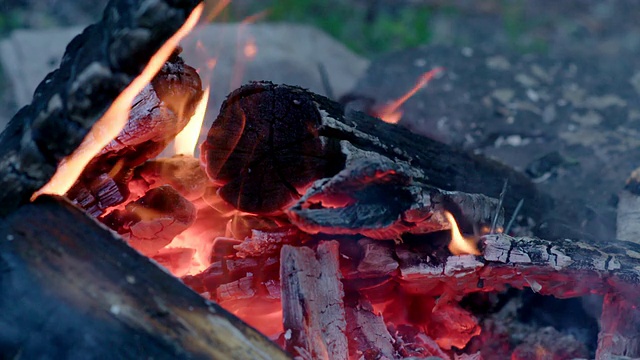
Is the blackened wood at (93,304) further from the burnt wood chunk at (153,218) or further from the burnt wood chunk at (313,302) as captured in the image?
the burnt wood chunk at (153,218)

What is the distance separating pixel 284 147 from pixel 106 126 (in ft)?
2.14

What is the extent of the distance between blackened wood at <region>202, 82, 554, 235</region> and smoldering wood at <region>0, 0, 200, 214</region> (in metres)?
0.62

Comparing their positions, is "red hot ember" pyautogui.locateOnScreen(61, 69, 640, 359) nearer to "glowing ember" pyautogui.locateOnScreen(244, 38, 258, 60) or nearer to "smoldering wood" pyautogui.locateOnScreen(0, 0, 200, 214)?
"smoldering wood" pyautogui.locateOnScreen(0, 0, 200, 214)

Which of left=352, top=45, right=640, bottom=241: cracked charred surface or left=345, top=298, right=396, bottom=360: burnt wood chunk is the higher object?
left=352, top=45, right=640, bottom=241: cracked charred surface

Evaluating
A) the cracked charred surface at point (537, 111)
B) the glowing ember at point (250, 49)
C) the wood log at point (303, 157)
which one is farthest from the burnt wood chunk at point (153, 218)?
the glowing ember at point (250, 49)

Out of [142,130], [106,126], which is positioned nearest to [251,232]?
[142,130]

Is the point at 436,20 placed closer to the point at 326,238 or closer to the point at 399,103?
the point at 399,103

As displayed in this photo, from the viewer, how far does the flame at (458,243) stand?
2.10 metres

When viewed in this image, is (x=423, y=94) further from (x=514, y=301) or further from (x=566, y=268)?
(x=566, y=268)

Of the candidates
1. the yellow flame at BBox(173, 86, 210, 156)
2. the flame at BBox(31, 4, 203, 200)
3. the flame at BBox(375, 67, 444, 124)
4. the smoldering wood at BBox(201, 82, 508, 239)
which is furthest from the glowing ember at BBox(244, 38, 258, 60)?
the flame at BBox(31, 4, 203, 200)

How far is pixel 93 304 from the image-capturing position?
146cm

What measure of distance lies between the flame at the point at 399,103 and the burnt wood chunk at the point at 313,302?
79.0 inches

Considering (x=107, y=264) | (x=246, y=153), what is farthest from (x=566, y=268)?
(x=107, y=264)

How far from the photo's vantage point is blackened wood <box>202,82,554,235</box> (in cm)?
203
